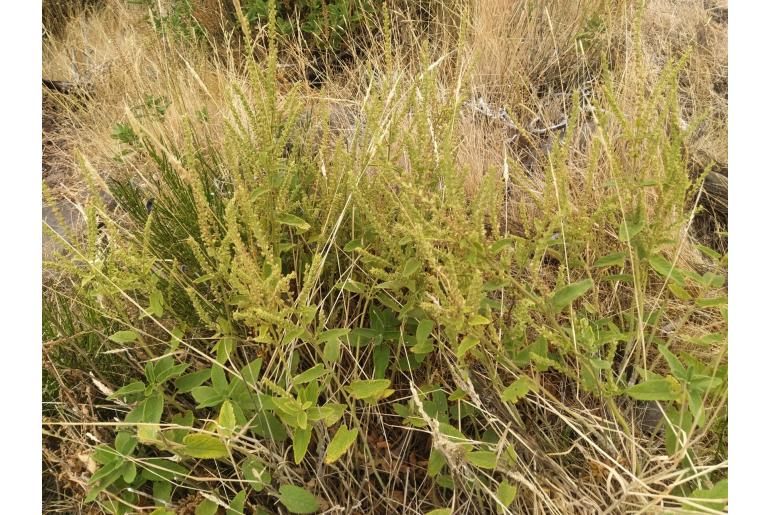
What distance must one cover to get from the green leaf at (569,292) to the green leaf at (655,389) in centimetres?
19

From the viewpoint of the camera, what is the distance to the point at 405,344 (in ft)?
4.54

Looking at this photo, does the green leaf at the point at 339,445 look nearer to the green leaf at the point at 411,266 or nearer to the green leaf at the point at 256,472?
the green leaf at the point at 256,472

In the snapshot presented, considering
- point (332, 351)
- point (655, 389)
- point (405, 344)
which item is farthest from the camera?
point (405, 344)

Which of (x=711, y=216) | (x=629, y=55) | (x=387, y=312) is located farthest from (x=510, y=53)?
(x=387, y=312)

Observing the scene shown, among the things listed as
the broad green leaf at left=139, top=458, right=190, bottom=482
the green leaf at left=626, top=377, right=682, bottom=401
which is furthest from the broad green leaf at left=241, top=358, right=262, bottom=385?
the green leaf at left=626, top=377, right=682, bottom=401

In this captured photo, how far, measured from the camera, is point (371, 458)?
130cm

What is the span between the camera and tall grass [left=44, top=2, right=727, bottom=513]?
44.0 inches

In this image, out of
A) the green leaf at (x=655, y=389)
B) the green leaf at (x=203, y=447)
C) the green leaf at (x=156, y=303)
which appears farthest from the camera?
the green leaf at (x=156, y=303)

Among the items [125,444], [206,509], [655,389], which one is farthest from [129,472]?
[655,389]

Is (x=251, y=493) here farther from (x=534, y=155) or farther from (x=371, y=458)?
(x=534, y=155)

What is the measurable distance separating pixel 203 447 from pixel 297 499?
0.21 metres

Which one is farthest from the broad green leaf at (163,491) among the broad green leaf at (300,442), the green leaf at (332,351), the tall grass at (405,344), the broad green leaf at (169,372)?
the green leaf at (332,351)

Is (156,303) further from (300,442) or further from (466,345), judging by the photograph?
(466,345)

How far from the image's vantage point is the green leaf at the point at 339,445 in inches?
44.1
